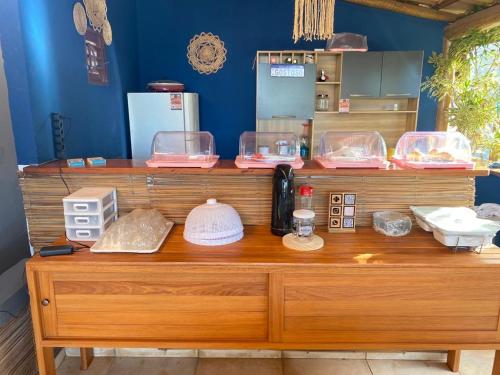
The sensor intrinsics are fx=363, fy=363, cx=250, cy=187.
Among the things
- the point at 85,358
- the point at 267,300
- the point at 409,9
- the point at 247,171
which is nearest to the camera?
the point at 267,300

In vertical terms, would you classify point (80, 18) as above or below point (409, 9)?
below

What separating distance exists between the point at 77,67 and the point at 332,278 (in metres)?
2.05

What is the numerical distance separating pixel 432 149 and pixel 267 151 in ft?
2.64

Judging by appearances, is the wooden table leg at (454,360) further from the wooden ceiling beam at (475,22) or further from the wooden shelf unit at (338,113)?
the wooden ceiling beam at (475,22)

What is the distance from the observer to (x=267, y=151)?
1.83 metres

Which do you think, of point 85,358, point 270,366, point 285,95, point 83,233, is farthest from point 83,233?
point 285,95

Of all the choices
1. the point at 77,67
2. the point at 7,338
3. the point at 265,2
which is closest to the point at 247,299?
the point at 7,338

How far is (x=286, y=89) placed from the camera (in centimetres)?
414

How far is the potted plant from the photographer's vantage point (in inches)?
138

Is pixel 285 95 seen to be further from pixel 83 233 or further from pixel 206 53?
pixel 83 233

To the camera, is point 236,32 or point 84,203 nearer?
point 84,203

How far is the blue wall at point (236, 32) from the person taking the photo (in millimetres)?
4355

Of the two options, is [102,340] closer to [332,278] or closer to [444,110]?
[332,278]

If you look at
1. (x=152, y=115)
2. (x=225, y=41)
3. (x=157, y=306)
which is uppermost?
(x=225, y=41)
